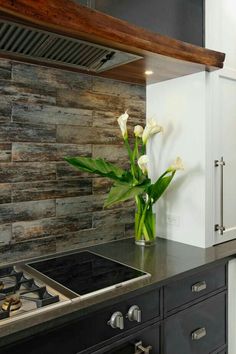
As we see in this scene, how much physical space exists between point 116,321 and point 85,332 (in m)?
0.12

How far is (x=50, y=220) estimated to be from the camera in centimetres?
171

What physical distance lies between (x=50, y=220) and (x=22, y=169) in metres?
0.31

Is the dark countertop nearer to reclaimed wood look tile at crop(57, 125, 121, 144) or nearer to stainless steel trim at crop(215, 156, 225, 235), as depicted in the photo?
stainless steel trim at crop(215, 156, 225, 235)

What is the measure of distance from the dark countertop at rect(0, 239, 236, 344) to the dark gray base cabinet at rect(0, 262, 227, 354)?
38 mm

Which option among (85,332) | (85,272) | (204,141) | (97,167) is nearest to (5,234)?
(85,272)

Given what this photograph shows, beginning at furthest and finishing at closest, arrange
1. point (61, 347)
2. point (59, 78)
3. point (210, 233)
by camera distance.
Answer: point (210, 233) → point (59, 78) → point (61, 347)

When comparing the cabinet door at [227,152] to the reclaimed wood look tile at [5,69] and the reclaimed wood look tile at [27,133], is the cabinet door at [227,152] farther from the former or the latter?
the reclaimed wood look tile at [5,69]

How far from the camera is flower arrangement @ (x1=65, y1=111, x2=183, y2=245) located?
166 cm

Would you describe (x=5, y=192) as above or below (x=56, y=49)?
below

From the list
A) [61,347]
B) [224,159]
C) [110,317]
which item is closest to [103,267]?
[110,317]

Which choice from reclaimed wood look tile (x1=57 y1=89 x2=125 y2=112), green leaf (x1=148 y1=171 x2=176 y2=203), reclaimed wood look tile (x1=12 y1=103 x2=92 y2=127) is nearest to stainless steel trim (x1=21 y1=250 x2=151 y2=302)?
green leaf (x1=148 y1=171 x2=176 y2=203)

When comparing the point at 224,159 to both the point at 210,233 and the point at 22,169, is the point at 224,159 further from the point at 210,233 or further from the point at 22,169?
the point at 22,169

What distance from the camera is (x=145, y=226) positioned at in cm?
187

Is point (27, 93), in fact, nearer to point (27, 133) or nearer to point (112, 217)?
point (27, 133)
